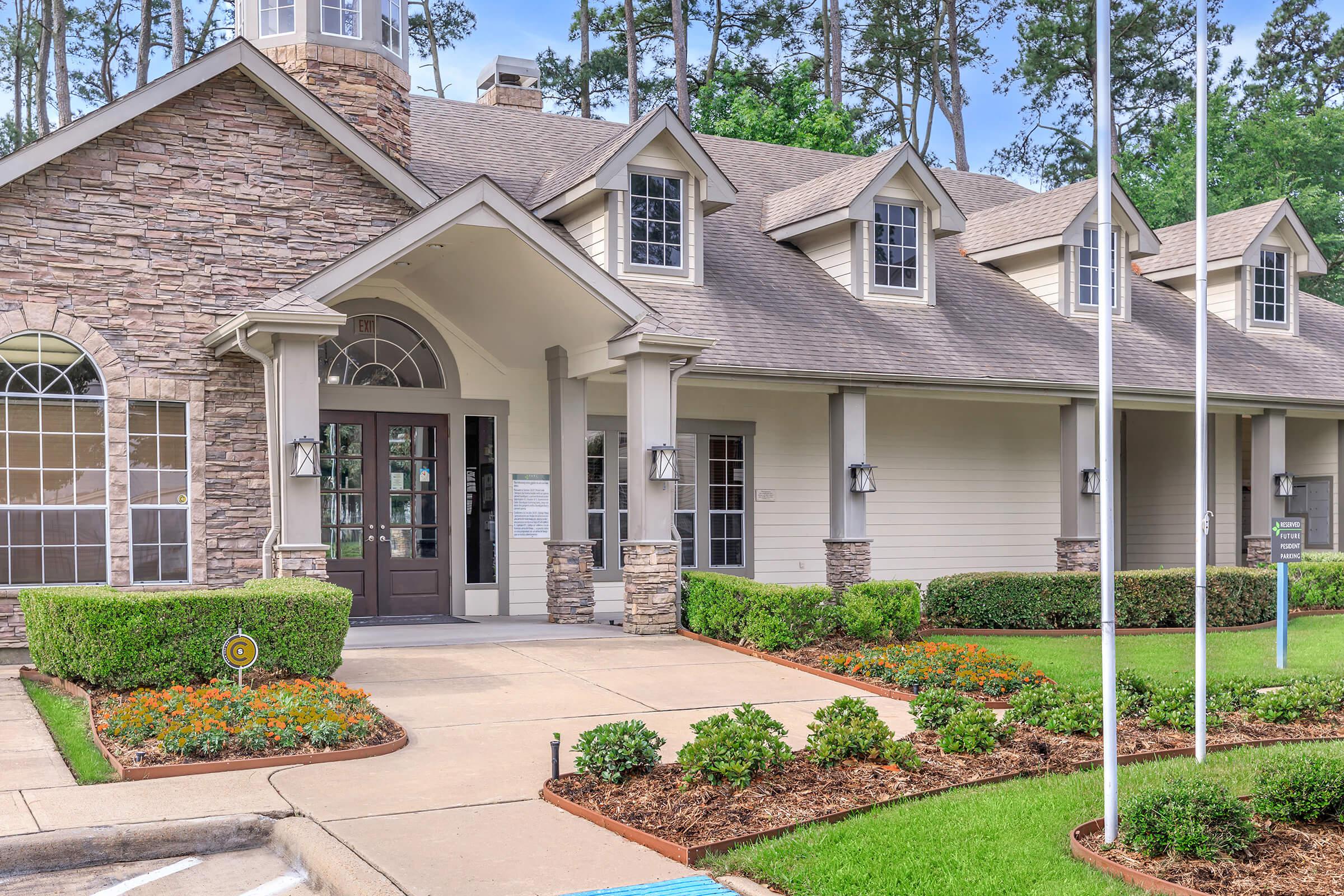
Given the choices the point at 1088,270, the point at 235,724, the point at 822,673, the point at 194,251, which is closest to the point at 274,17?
the point at 194,251

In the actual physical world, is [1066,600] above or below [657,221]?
below

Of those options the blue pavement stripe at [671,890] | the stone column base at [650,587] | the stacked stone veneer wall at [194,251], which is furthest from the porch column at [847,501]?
the blue pavement stripe at [671,890]

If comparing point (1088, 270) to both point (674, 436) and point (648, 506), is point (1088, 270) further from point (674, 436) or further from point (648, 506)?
point (648, 506)

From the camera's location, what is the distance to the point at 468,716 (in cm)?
898

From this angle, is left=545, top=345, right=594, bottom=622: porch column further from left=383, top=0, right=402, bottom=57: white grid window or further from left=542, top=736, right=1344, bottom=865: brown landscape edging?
left=542, top=736, right=1344, bottom=865: brown landscape edging

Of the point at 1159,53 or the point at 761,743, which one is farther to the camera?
the point at 1159,53

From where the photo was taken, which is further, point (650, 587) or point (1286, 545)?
point (650, 587)

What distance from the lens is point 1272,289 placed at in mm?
21203

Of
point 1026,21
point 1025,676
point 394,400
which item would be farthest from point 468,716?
point 1026,21

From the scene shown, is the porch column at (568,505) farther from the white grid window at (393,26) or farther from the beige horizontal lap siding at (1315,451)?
the beige horizontal lap siding at (1315,451)

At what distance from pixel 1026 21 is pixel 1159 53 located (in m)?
3.93

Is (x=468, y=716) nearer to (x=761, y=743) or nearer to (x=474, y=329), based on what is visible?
(x=761, y=743)

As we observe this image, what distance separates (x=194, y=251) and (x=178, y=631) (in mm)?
5237

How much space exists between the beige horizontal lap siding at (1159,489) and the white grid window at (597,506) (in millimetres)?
9948
